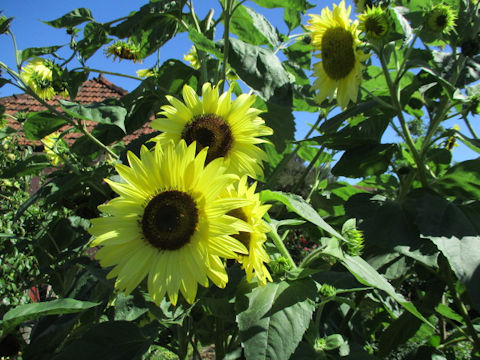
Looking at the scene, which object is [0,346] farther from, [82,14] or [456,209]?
[456,209]

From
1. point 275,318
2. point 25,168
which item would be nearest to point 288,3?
point 275,318

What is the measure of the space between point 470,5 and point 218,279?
1.70m

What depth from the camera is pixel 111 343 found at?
1.07 meters

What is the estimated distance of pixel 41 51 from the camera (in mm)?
1736

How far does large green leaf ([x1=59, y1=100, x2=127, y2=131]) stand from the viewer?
124 cm

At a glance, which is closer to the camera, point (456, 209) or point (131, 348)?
point (131, 348)

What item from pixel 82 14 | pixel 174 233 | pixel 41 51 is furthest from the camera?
pixel 41 51

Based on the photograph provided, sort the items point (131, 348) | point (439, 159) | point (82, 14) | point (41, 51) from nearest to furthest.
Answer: point (131, 348) < point (82, 14) < point (41, 51) < point (439, 159)

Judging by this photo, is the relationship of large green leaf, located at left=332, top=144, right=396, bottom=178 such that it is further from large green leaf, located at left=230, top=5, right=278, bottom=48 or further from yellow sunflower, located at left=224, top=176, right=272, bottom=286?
yellow sunflower, located at left=224, top=176, right=272, bottom=286

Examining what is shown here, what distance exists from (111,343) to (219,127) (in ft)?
2.25

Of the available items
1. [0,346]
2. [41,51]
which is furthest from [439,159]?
[0,346]

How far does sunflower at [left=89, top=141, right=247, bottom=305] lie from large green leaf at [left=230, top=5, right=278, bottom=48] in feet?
2.42

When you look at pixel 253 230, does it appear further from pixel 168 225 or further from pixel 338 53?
pixel 338 53

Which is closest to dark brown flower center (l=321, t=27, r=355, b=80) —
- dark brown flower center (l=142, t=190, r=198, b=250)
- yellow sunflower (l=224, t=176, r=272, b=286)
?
yellow sunflower (l=224, t=176, r=272, b=286)
